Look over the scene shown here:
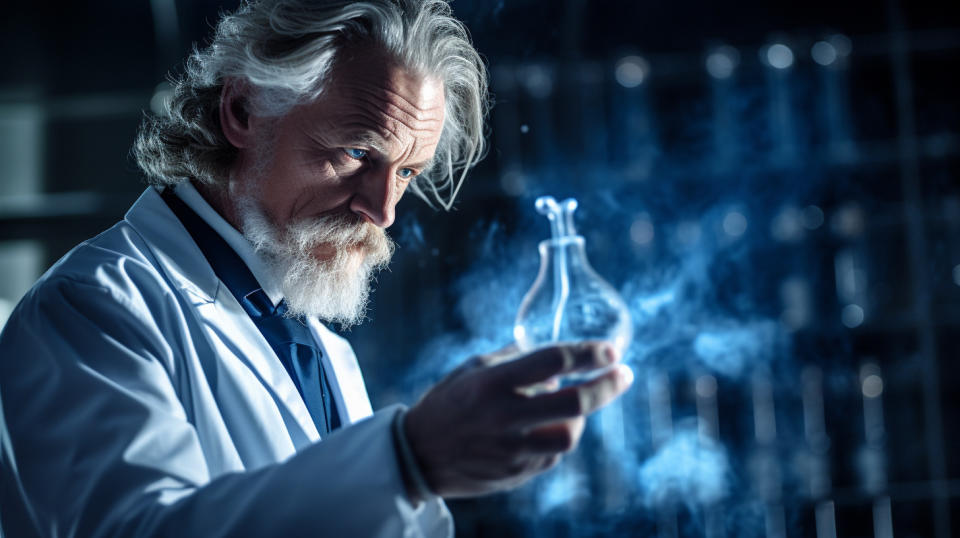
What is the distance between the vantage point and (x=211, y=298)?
3.45 ft

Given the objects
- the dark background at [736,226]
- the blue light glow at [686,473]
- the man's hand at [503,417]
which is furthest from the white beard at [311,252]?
the blue light glow at [686,473]

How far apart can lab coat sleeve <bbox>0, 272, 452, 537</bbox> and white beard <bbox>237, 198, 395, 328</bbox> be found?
28 centimetres

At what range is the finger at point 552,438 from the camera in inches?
26.2

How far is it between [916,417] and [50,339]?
2757mm

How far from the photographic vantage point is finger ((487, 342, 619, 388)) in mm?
645

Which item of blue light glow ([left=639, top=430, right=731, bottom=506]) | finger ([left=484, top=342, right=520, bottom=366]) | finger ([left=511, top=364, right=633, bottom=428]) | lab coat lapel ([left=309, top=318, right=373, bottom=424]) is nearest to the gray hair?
lab coat lapel ([left=309, top=318, right=373, bottom=424])

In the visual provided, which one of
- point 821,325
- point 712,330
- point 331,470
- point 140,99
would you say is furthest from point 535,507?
point 140,99

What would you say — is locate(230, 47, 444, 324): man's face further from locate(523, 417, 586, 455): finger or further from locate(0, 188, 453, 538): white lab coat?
locate(523, 417, 586, 455): finger

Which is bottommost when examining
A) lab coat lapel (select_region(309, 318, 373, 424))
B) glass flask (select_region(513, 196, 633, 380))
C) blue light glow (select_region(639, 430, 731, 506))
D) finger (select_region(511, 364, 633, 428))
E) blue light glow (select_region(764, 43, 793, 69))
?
blue light glow (select_region(639, 430, 731, 506))

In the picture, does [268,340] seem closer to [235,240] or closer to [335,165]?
[235,240]

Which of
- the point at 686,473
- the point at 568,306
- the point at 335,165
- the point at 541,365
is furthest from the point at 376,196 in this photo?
the point at 686,473

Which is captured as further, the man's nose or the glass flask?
the man's nose

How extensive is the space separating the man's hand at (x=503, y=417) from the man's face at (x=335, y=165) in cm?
52

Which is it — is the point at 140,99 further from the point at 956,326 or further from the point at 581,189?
the point at 956,326
